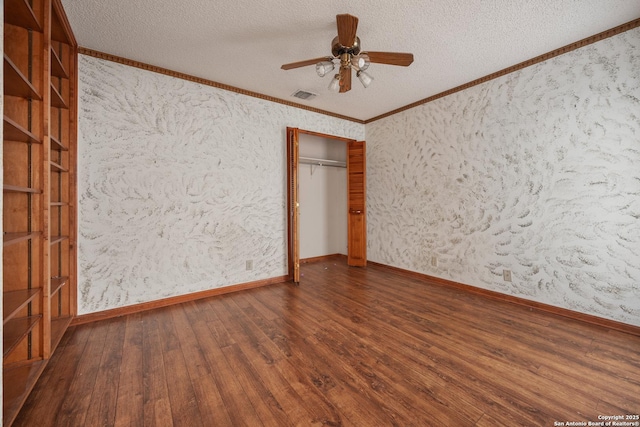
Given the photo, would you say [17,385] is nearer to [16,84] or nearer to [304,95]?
[16,84]

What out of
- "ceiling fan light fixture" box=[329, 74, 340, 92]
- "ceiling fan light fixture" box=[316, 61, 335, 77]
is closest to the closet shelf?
"ceiling fan light fixture" box=[329, 74, 340, 92]

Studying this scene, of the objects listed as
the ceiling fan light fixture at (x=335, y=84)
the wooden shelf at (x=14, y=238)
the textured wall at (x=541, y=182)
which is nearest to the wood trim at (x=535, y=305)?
the textured wall at (x=541, y=182)

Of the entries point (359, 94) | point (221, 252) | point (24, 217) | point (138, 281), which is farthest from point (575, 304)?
point (24, 217)

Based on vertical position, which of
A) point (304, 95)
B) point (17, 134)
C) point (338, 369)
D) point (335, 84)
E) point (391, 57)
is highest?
point (304, 95)

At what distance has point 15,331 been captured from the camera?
66.1 inches

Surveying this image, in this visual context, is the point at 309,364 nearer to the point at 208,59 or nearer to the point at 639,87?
the point at 208,59

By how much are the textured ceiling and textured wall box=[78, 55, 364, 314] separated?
0.42m

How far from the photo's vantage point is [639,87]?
2363 mm

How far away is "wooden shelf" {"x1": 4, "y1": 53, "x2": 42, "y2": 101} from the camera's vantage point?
4.85ft

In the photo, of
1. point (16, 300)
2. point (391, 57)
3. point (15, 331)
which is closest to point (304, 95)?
point (391, 57)

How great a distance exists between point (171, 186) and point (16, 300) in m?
1.74

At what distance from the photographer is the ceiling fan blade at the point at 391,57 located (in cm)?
228

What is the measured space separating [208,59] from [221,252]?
232cm

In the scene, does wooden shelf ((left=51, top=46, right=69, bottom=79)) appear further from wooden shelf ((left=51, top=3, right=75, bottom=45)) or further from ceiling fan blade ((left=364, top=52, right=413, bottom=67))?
ceiling fan blade ((left=364, top=52, right=413, bottom=67))
